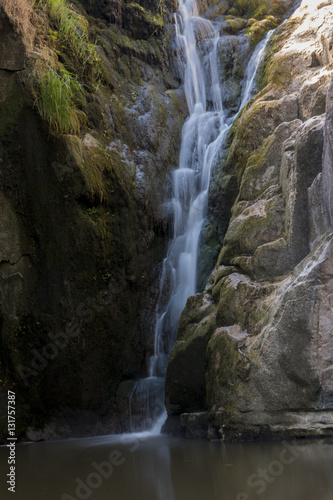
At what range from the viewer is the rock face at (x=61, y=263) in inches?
276

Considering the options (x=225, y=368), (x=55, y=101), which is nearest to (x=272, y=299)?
(x=225, y=368)

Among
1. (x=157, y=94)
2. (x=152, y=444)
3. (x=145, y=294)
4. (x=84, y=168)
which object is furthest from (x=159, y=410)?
(x=157, y=94)

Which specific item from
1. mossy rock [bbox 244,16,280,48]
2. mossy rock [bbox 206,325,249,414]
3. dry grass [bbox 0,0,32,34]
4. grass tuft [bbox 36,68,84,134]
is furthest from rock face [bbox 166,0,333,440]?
dry grass [bbox 0,0,32,34]

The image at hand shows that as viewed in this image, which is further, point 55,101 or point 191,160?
point 191,160

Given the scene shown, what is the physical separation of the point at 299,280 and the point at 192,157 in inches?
208

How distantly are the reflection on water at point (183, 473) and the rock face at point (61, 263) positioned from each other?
1968 millimetres

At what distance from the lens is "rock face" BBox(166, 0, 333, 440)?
4.75m

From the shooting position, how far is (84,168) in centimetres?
738

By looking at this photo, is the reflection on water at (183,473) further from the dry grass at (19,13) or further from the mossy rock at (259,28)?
the mossy rock at (259,28)

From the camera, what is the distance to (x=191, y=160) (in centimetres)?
966

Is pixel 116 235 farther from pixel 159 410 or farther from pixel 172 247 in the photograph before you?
pixel 159 410

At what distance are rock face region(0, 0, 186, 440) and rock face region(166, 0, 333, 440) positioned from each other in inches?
64.3

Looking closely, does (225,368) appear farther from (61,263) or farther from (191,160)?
(191,160)

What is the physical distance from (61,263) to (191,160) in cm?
376
